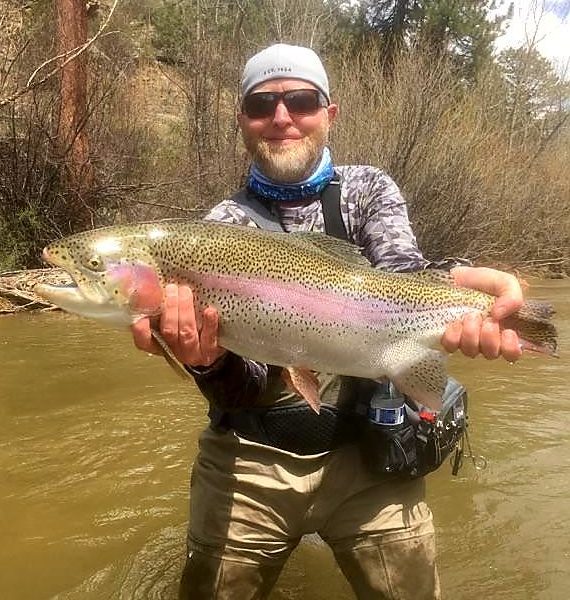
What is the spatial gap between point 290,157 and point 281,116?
0.22 metres

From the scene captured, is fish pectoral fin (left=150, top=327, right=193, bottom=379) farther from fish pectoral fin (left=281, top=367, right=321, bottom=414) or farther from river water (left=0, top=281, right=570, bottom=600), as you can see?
river water (left=0, top=281, right=570, bottom=600)

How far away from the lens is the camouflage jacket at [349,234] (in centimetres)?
272

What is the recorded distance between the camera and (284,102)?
10.3 feet

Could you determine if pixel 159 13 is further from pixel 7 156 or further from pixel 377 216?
pixel 377 216

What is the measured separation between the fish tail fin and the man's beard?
1159 mm

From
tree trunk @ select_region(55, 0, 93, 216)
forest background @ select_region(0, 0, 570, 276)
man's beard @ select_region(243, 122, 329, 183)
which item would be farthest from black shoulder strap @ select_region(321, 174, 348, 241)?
tree trunk @ select_region(55, 0, 93, 216)

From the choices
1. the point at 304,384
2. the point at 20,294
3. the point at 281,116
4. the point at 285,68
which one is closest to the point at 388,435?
the point at 304,384

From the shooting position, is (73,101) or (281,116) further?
(73,101)

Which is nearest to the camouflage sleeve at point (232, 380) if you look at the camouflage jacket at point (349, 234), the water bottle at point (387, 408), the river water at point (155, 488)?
the camouflage jacket at point (349, 234)

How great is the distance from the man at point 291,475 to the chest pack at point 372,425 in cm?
2

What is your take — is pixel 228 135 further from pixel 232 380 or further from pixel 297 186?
pixel 232 380

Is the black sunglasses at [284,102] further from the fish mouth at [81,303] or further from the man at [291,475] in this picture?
the fish mouth at [81,303]

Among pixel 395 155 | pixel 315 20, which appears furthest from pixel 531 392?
pixel 315 20

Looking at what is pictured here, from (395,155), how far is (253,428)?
1301 centimetres
